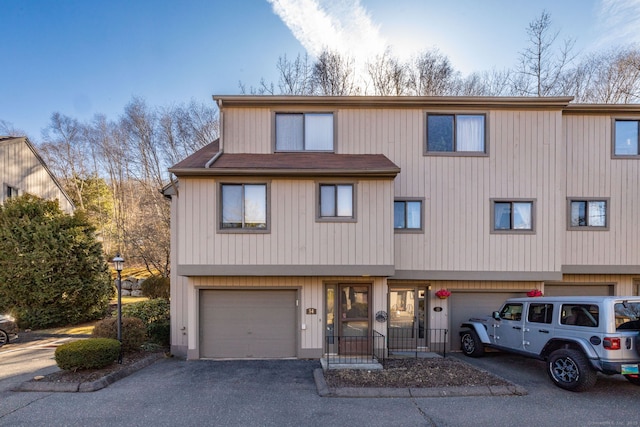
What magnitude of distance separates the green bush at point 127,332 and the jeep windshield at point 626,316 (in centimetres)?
1123

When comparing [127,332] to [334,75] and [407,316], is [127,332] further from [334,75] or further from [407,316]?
[334,75]

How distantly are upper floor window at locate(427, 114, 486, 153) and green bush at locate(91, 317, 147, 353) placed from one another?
10.1 m

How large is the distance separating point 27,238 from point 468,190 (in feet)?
56.4

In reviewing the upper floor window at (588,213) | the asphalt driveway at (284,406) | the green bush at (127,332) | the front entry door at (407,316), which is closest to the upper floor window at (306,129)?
the front entry door at (407,316)

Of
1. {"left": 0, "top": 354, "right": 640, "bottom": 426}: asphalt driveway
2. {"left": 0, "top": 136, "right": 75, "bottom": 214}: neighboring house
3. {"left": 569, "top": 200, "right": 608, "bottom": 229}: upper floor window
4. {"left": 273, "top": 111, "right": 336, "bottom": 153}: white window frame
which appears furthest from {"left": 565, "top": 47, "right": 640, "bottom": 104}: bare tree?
{"left": 0, "top": 136, "right": 75, "bottom": 214}: neighboring house

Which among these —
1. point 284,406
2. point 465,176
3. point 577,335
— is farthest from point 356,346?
point 465,176

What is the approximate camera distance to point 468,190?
9219 millimetres

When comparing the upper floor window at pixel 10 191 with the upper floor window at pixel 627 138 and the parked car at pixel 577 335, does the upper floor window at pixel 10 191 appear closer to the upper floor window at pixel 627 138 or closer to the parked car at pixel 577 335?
the parked car at pixel 577 335

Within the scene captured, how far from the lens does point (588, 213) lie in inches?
383

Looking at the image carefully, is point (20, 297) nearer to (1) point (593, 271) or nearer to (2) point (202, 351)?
(2) point (202, 351)

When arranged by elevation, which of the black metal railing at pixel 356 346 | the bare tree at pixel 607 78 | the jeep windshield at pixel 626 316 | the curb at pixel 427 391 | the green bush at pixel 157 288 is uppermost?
the bare tree at pixel 607 78

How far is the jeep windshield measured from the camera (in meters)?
5.73

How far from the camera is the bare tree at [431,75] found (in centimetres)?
1938

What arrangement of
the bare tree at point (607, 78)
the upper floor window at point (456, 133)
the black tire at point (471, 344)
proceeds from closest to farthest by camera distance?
the black tire at point (471, 344) → the upper floor window at point (456, 133) → the bare tree at point (607, 78)
